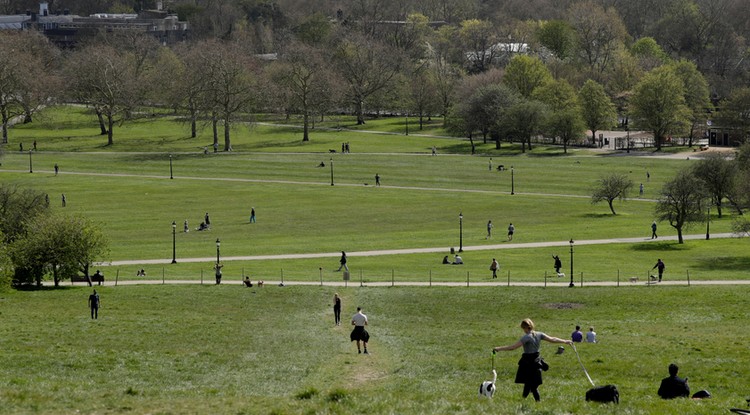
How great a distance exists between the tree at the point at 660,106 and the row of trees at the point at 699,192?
4069cm

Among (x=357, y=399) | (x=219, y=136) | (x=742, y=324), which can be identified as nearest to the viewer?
(x=357, y=399)

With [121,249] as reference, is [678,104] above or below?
above

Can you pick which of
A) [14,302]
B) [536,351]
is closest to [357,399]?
[536,351]

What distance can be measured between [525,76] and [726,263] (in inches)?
3859

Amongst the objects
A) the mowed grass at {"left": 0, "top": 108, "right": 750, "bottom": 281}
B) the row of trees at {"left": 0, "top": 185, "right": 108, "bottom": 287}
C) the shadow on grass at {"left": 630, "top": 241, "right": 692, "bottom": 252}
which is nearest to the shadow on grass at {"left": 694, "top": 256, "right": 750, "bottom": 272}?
the mowed grass at {"left": 0, "top": 108, "right": 750, "bottom": 281}

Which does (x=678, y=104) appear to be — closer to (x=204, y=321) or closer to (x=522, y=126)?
(x=522, y=126)

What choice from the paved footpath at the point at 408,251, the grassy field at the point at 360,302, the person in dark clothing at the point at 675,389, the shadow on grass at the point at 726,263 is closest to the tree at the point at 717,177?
the grassy field at the point at 360,302

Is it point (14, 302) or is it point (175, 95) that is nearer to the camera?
point (14, 302)

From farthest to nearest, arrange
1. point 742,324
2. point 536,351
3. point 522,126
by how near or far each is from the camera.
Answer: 1. point 522,126
2. point 742,324
3. point 536,351

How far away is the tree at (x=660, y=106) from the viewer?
13512cm

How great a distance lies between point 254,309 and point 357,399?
75.4 feet

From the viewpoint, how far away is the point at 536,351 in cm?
2102

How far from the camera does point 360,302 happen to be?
46.4 meters

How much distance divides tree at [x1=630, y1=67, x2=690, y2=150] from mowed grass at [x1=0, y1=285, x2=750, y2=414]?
8796cm
